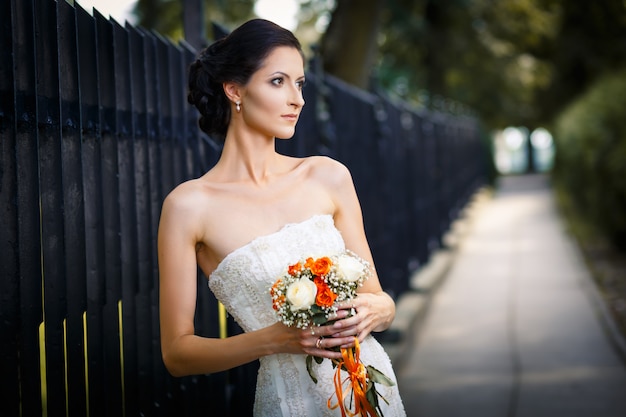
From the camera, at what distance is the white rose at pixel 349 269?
8.07 feet

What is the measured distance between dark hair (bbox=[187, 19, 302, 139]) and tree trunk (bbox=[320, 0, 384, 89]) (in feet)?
32.6

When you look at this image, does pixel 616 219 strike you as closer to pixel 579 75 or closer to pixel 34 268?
pixel 34 268

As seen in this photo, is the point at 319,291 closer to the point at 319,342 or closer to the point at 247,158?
the point at 319,342

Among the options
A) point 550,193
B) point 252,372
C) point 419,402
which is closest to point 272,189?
point 252,372

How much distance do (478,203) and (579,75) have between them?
11.8 m

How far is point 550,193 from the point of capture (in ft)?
95.7

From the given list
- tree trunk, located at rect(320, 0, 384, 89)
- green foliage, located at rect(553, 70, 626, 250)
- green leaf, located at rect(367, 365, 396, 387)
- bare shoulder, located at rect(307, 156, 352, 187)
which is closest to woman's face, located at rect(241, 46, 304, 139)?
bare shoulder, located at rect(307, 156, 352, 187)

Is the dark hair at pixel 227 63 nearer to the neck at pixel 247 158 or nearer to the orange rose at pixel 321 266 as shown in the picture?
the neck at pixel 247 158

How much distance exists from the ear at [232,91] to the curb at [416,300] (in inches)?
181

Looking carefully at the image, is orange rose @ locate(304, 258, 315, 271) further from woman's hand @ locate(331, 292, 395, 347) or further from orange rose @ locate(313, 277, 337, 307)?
woman's hand @ locate(331, 292, 395, 347)

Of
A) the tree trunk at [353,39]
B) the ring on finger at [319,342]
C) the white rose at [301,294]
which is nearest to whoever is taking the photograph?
the white rose at [301,294]

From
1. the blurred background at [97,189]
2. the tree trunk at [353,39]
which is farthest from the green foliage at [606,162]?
the blurred background at [97,189]

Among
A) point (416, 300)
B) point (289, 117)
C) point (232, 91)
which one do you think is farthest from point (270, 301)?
point (416, 300)

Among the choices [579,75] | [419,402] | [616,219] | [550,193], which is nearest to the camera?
[419,402]
